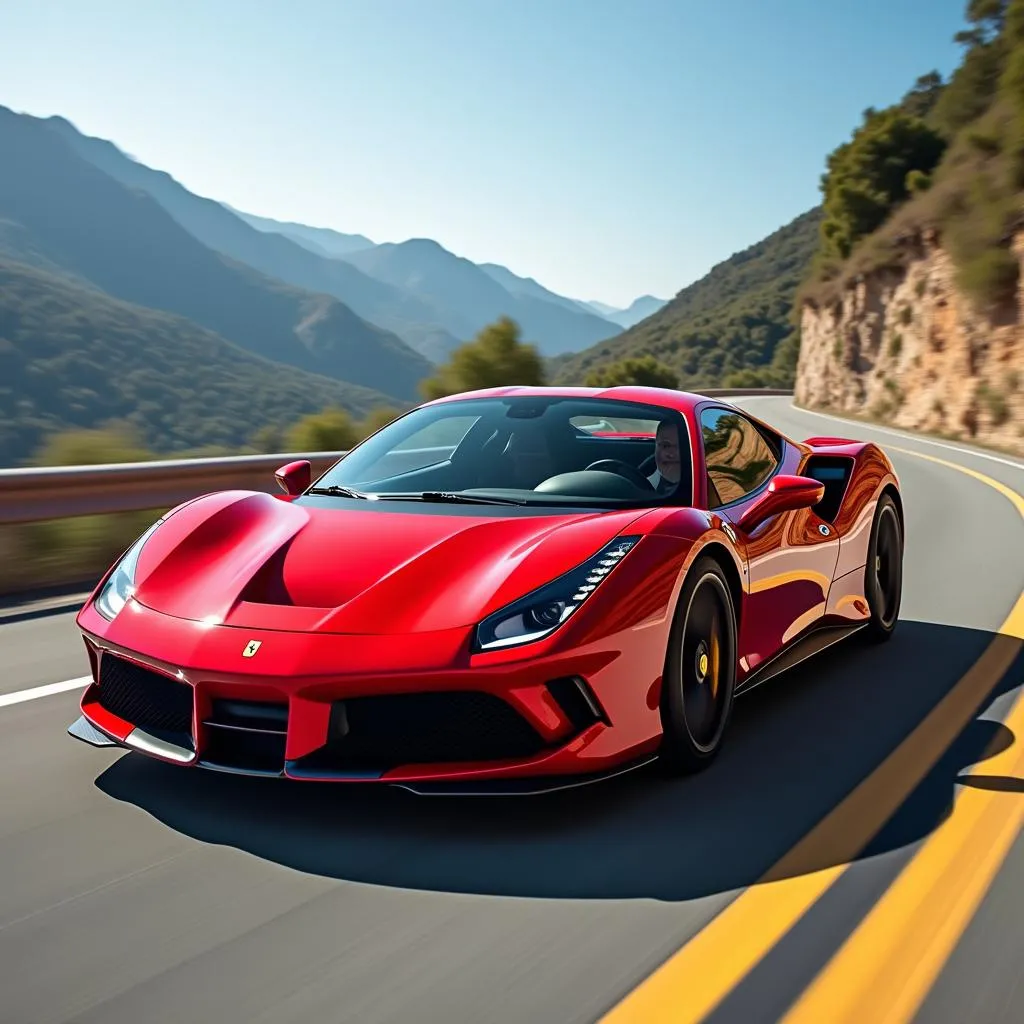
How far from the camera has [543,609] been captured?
11.4 feet

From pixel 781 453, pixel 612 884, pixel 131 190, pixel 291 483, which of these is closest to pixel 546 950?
pixel 612 884

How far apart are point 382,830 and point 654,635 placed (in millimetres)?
937

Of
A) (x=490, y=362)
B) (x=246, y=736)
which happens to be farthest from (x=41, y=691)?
(x=490, y=362)

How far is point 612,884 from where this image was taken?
3.11 meters

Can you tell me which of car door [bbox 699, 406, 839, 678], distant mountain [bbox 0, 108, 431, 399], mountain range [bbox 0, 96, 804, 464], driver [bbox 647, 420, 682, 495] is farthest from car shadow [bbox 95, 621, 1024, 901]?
distant mountain [bbox 0, 108, 431, 399]

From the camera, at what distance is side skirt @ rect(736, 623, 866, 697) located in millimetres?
4512

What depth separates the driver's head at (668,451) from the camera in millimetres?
4508

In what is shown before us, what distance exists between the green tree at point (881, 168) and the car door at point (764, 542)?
156ft

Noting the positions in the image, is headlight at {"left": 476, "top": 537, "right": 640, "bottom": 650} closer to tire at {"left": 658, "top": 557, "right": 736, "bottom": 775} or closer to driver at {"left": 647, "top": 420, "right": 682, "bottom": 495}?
tire at {"left": 658, "top": 557, "right": 736, "bottom": 775}

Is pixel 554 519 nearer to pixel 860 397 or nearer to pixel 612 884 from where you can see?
pixel 612 884

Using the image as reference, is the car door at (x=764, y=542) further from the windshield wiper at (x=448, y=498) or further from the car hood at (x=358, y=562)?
the windshield wiper at (x=448, y=498)

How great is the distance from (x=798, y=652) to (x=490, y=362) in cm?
1930

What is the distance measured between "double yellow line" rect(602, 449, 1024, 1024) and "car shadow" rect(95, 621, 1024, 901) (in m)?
0.05

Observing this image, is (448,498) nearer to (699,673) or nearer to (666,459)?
(666,459)
